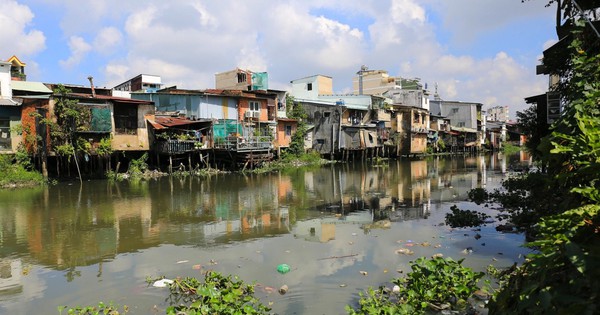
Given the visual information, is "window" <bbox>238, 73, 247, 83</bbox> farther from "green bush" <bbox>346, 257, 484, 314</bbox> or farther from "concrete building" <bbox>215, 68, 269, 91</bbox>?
"green bush" <bbox>346, 257, 484, 314</bbox>

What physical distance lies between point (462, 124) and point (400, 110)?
2278 cm

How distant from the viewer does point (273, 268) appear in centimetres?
807

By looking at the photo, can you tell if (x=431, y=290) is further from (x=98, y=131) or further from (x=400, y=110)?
(x=400, y=110)

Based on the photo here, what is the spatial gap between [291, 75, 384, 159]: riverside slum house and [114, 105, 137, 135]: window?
67.4 ft

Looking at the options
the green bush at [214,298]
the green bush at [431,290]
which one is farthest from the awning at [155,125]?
the green bush at [431,290]

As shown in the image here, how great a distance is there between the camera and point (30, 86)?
101 ft

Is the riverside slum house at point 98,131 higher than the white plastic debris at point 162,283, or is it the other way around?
the riverside slum house at point 98,131

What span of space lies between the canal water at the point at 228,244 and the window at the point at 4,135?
8.49m

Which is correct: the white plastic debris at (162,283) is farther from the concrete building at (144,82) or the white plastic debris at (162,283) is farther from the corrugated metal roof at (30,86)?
the concrete building at (144,82)

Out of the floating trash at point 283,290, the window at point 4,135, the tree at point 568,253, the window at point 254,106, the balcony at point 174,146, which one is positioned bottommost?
the floating trash at point 283,290

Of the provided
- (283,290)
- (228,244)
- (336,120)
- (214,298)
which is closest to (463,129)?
(336,120)

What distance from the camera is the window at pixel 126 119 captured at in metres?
27.8

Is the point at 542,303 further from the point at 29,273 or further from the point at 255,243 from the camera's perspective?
the point at 29,273

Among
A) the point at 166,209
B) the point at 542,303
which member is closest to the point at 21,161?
the point at 166,209
